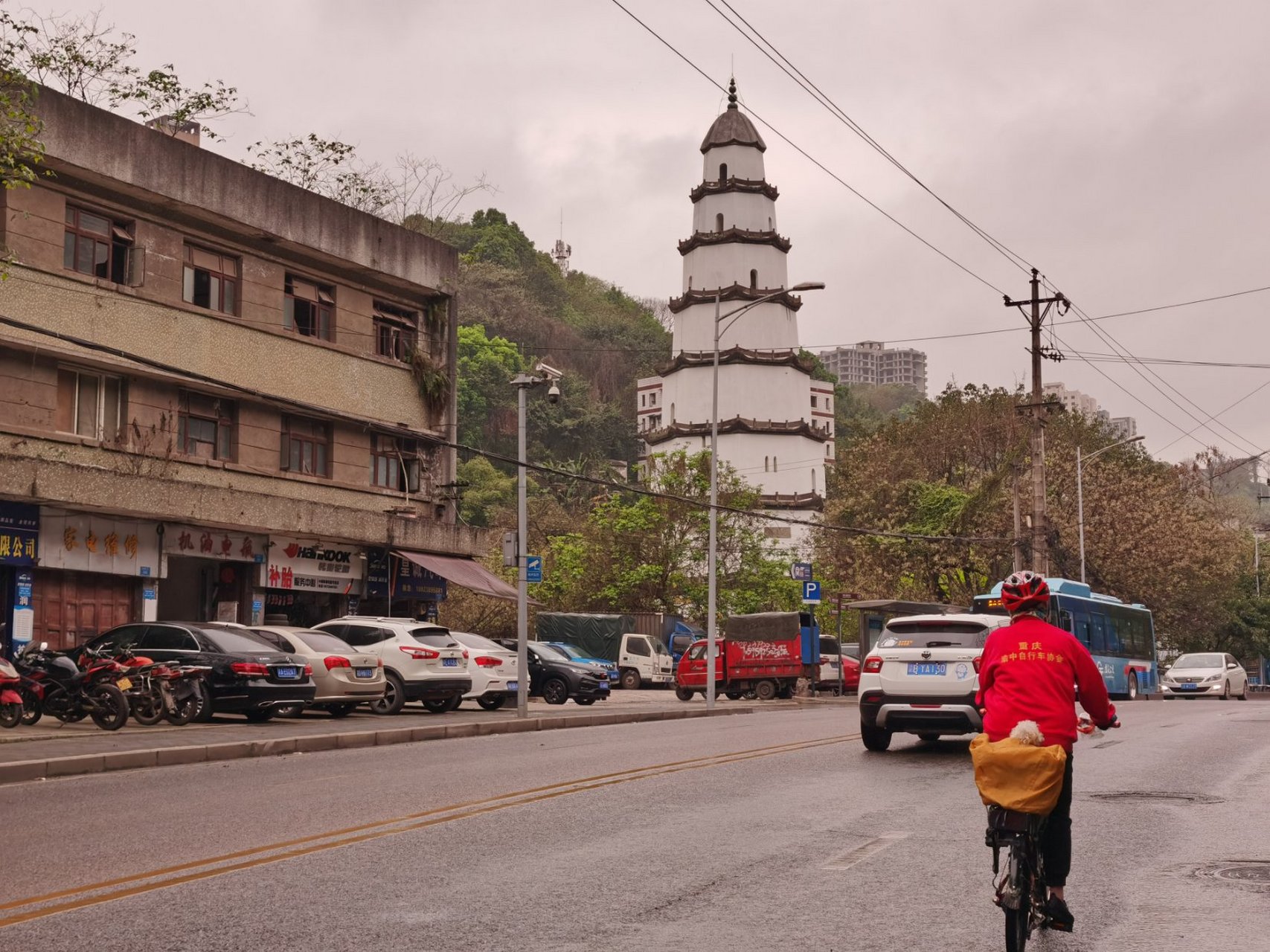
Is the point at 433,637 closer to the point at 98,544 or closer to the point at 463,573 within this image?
the point at 98,544

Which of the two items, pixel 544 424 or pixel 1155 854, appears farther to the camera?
pixel 544 424

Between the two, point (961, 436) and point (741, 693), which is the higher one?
point (961, 436)

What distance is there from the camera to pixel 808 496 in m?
84.1

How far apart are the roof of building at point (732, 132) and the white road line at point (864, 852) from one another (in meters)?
73.5

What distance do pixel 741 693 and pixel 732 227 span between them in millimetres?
42657

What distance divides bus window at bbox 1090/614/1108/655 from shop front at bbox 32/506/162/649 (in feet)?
79.3

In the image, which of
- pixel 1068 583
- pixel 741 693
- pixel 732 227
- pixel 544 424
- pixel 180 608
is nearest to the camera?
pixel 180 608

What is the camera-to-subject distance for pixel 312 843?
970 cm

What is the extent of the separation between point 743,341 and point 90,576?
57569 millimetres

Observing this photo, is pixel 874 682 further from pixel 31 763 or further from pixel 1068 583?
pixel 1068 583

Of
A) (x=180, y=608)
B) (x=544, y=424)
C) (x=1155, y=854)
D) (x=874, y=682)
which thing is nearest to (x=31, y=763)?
(x=874, y=682)

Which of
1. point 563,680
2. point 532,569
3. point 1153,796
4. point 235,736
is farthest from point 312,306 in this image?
point 1153,796

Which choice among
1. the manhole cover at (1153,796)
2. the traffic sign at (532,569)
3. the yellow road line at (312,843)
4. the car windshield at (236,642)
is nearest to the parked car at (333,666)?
the car windshield at (236,642)

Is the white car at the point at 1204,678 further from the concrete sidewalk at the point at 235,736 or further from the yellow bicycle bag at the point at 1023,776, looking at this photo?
the yellow bicycle bag at the point at 1023,776
